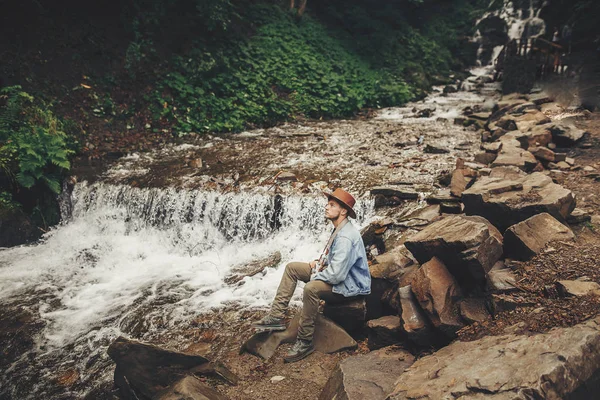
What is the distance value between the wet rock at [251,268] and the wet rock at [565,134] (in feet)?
23.1

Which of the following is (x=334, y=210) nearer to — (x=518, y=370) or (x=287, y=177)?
(x=518, y=370)

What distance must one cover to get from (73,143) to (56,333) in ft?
20.8

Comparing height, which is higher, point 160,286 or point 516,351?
point 516,351

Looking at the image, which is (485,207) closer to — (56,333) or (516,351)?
(516,351)

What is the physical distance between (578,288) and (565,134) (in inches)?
260

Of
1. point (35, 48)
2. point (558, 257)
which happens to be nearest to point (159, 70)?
point (35, 48)

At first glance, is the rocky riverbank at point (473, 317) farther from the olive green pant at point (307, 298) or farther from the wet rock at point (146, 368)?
the wet rock at point (146, 368)

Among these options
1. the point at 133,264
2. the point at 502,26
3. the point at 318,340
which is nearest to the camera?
the point at 318,340

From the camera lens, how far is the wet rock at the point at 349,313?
4379mm

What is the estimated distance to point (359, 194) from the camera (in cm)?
762

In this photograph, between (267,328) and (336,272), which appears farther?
(267,328)

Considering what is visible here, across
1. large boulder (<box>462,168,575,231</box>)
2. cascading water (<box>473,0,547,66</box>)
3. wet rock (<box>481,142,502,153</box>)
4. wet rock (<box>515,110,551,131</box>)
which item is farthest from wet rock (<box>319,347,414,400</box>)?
cascading water (<box>473,0,547,66</box>)

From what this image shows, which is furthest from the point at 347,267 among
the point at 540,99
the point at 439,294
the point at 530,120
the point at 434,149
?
the point at 540,99

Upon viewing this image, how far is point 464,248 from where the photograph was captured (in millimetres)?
3680
